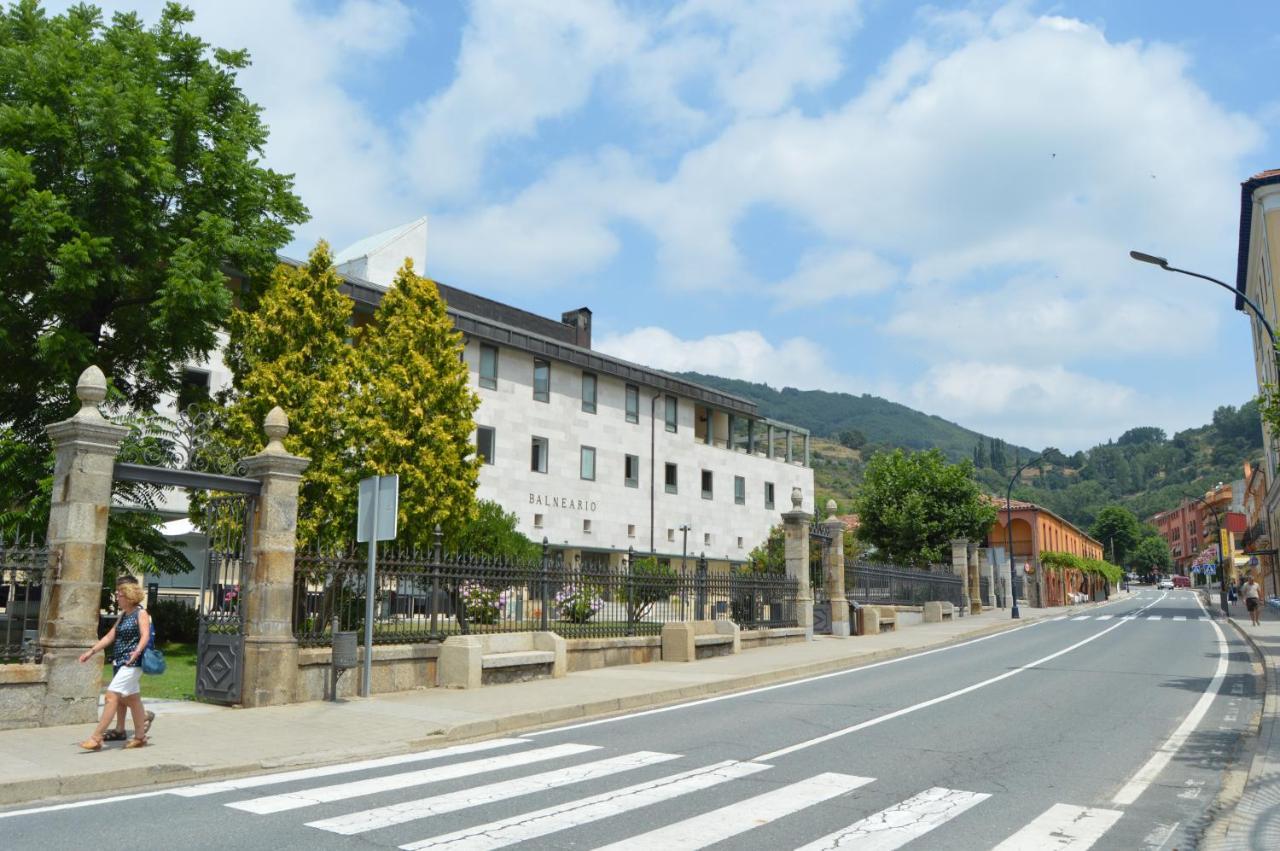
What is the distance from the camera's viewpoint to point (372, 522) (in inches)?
508

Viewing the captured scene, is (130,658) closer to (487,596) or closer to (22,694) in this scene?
(22,694)

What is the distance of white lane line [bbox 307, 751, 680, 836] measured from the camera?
6449mm

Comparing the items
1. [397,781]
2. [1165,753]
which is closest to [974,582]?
[1165,753]

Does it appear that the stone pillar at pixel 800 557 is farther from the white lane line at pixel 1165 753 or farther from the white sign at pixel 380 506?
the white sign at pixel 380 506

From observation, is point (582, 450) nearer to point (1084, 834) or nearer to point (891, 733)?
point (891, 733)

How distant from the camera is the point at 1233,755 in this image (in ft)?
30.2

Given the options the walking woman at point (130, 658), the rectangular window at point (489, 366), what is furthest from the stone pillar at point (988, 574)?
the walking woman at point (130, 658)

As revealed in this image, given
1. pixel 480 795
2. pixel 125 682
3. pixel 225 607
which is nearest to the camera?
pixel 480 795

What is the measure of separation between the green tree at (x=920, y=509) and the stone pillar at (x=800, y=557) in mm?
22640

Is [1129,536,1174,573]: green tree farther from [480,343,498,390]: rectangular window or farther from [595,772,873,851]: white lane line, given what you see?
[595,772,873,851]: white lane line

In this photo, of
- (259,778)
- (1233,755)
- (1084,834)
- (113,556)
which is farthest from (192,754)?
(1233,755)

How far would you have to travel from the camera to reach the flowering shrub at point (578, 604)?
17.2 m

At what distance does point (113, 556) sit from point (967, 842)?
15185 mm

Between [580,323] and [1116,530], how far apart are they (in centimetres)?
12654
